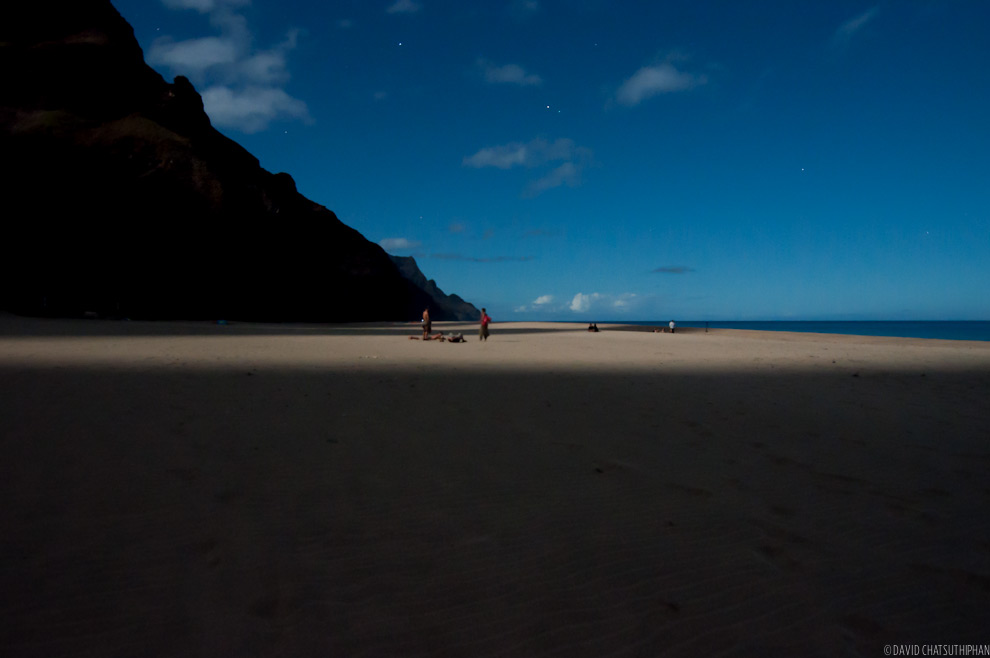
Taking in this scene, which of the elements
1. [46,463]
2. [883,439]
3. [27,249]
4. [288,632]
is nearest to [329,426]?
[46,463]

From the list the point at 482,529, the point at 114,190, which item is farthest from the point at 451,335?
the point at 114,190

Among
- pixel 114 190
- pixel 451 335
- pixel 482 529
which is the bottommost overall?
pixel 482 529

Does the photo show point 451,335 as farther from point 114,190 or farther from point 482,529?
point 114,190

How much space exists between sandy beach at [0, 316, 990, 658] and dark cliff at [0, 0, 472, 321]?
4872 cm

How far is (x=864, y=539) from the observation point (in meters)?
3.10

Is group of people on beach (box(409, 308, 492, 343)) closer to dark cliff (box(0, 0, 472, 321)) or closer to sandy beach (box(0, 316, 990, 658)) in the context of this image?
sandy beach (box(0, 316, 990, 658))

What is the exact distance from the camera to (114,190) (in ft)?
156

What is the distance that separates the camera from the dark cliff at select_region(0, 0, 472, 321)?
143ft

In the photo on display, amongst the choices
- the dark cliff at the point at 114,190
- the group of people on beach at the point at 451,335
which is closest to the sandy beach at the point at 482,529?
the group of people on beach at the point at 451,335

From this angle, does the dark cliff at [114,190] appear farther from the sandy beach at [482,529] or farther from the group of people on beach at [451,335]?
the sandy beach at [482,529]

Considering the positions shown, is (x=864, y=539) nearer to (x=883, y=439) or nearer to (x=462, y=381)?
(x=883, y=439)

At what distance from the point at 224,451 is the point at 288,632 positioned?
2.98 meters

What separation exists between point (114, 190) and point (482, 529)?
196ft

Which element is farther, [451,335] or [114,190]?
[114,190]
